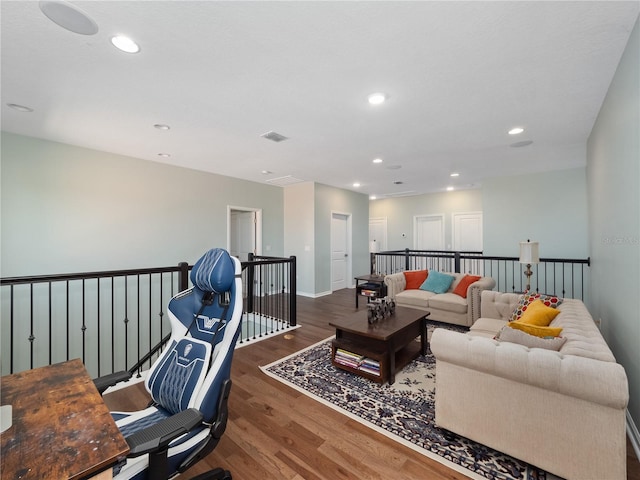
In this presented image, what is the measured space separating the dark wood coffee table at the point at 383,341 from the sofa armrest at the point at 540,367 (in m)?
0.84

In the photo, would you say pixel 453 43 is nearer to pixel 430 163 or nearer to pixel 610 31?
pixel 610 31

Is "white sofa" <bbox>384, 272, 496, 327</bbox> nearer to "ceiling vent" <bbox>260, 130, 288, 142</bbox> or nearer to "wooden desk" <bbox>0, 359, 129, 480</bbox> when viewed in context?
"ceiling vent" <bbox>260, 130, 288, 142</bbox>

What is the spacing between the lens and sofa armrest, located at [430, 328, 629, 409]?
1361 mm

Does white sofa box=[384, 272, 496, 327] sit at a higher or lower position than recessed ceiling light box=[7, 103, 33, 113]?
lower

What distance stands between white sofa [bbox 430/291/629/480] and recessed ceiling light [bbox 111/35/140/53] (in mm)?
2874

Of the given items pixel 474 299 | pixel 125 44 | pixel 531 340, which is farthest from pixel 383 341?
pixel 125 44

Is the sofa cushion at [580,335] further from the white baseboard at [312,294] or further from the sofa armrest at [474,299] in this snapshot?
the white baseboard at [312,294]

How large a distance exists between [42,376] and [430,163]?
5.29 meters

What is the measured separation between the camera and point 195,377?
1419mm

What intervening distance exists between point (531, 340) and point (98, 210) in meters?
5.38

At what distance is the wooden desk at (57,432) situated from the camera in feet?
2.57

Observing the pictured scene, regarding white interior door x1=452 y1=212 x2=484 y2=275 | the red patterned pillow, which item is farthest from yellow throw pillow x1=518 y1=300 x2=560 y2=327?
white interior door x1=452 y1=212 x2=484 y2=275

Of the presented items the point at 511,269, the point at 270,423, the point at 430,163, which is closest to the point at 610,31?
the point at 430,163

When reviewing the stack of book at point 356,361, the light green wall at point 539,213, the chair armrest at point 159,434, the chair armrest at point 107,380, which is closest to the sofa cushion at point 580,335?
the stack of book at point 356,361
